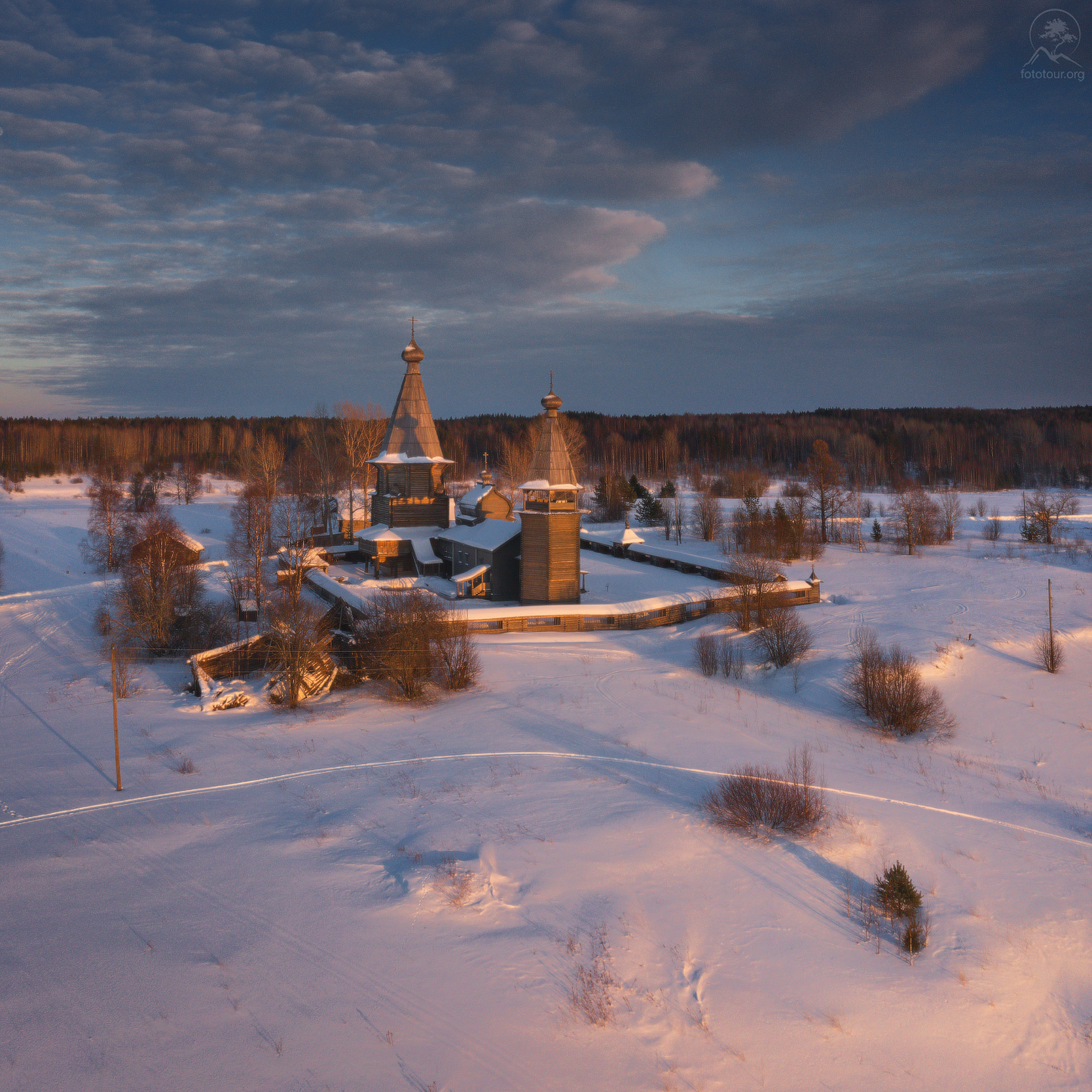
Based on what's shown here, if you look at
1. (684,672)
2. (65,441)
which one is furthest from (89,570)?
(65,441)

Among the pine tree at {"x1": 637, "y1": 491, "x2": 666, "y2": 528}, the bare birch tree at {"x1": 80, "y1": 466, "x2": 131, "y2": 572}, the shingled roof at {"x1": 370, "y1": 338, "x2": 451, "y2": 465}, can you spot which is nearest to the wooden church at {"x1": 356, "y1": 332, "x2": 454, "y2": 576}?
the shingled roof at {"x1": 370, "y1": 338, "x2": 451, "y2": 465}

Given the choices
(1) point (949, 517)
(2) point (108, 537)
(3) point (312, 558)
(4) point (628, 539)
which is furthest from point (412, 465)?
(1) point (949, 517)

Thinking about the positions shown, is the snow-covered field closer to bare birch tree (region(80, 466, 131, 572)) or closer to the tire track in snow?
the tire track in snow

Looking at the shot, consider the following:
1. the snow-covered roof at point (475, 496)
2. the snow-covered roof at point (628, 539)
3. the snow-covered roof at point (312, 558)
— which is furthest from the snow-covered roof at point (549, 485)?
the snow-covered roof at point (628, 539)

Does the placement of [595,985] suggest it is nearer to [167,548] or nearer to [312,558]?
[312,558]

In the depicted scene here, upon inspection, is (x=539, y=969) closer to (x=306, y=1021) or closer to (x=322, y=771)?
(x=306, y=1021)

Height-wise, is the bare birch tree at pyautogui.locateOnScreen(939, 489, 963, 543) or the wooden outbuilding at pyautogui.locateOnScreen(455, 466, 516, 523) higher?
the wooden outbuilding at pyautogui.locateOnScreen(455, 466, 516, 523)
